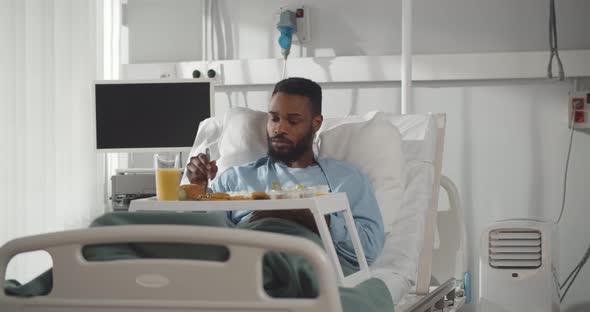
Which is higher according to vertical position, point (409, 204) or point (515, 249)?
point (409, 204)

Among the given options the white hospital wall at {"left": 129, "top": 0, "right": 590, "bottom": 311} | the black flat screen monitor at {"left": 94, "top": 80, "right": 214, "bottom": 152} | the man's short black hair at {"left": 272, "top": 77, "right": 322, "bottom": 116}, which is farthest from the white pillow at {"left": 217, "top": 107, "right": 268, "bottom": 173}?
the white hospital wall at {"left": 129, "top": 0, "right": 590, "bottom": 311}

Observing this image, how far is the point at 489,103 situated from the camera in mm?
3688

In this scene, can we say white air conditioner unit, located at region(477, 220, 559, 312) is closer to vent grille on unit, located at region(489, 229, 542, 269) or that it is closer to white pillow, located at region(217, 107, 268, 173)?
vent grille on unit, located at region(489, 229, 542, 269)

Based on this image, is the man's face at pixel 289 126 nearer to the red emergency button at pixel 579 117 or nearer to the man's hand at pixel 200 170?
the man's hand at pixel 200 170

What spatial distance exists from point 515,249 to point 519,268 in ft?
0.24

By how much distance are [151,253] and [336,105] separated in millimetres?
2435

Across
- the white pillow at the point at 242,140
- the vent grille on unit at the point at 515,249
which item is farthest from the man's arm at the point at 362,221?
the vent grille on unit at the point at 515,249

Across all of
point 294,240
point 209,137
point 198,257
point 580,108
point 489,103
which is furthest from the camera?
point 489,103

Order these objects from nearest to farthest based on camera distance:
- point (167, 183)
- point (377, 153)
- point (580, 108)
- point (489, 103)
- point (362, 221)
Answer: point (167, 183) → point (362, 221) → point (377, 153) → point (580, 108) → point (489, 103)

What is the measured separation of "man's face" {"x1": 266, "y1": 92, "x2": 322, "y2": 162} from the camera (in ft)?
7.99

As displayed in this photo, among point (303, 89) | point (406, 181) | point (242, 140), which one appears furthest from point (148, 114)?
point (406, 181)

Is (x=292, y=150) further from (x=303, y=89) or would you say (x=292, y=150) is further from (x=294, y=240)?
(x=294, y=240)

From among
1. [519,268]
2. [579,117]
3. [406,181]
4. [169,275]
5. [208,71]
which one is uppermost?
[208,71]

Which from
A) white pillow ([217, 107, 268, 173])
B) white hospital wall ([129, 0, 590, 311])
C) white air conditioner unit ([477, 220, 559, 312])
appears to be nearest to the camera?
white pillow ([217, 107, 268, 173])
